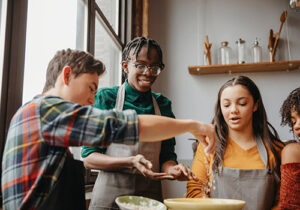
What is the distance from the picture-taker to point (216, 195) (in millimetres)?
1563

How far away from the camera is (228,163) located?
5.33 ft

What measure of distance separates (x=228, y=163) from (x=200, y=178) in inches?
6.4

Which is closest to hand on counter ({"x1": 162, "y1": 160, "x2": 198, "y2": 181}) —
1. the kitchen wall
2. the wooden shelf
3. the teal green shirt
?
the teal green shirt

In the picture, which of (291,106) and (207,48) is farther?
(207,48)

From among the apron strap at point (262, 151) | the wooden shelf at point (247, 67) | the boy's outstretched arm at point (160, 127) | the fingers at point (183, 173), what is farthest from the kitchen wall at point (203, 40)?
the boy's outstretched arm at point (160, 127)

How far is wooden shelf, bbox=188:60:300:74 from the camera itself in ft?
10.5

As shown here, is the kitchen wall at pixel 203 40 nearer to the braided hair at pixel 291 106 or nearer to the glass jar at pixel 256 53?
the glass jar at pixel 256 53

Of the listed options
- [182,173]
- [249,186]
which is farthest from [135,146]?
[249,186]

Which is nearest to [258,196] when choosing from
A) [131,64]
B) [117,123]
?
[131,64]

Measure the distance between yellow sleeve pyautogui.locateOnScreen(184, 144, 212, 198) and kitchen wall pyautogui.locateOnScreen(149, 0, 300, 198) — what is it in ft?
5.44

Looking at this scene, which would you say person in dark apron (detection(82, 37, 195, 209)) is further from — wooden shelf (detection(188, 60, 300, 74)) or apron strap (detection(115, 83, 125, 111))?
wooden shelf (detection(188, 60, 300, 74))

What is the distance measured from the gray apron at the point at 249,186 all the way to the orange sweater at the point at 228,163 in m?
0.03

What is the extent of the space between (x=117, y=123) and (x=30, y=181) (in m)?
0.26

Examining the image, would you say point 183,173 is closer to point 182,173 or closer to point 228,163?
point 182,173
